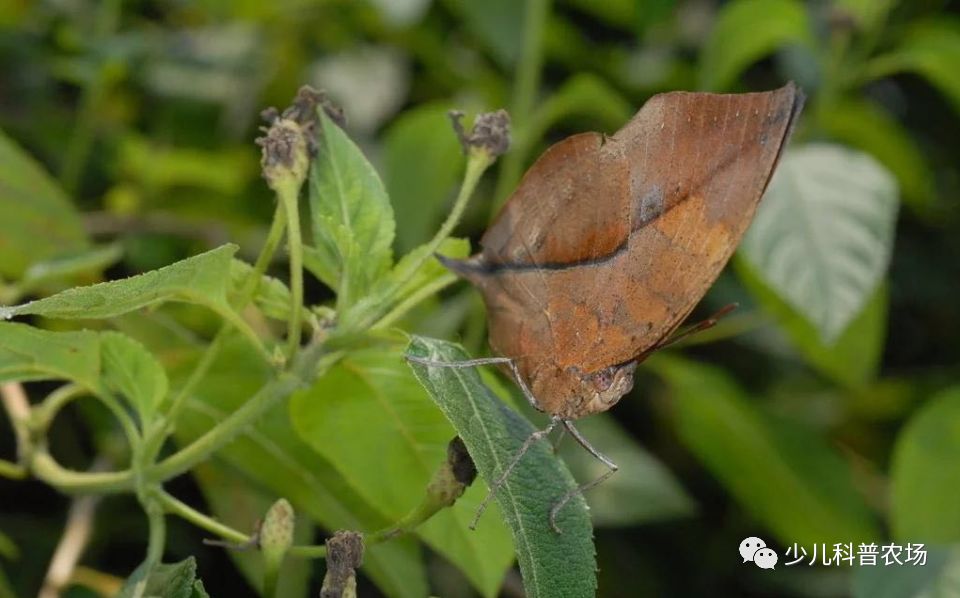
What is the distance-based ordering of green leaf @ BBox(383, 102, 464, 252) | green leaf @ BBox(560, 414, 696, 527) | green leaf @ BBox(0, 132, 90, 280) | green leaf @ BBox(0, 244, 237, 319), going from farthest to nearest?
green leaf @ BBox(383, 102, 464, 252) → green leaf @ BBox(560, 414, 696, 527) → green leaf @ BBox(0, 132, 90, 280) → green leaf @ BBox(0, 244, 237, 319)

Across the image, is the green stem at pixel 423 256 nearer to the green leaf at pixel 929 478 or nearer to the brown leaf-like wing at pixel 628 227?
the brown leaf-like wing at pixel 628 227

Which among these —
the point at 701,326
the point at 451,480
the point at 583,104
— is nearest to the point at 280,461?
the point at 451,480

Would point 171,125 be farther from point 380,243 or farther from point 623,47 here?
point 380,243

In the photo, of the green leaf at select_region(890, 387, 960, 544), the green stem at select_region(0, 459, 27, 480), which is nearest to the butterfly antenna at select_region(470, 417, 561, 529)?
the green stem at select_region(0, 459, 27, 480)

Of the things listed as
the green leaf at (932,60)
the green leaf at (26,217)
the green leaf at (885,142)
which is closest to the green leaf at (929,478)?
the green leaf at (932,60)

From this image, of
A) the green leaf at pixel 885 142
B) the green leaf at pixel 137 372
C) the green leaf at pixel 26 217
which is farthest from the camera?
the green leaf at pixel 885 142

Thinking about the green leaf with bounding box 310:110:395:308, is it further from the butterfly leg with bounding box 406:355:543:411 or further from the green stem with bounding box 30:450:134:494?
the green stem with bounding box 30:450:134:494

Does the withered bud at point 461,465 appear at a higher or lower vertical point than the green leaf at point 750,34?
lower
